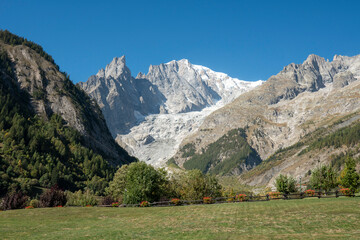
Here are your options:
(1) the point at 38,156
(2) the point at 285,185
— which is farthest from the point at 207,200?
(1) the point at 38,156

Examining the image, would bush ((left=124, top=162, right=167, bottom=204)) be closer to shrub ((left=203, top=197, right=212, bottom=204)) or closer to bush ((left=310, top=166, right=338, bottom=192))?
shrub ((left=203, top=197, right=212, bottom=204))

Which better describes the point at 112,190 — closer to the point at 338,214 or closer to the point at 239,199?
the point at 239,199

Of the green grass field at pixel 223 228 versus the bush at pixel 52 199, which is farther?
the bush at pixel 52 199

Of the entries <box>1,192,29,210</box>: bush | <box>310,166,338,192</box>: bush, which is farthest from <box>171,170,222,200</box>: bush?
<box>1,192,29,210</box>: bush

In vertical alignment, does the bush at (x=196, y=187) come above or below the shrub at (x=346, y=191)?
above

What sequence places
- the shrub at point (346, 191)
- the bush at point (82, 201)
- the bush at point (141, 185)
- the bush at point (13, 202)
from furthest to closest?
the bush at point (82, 201)
the bush at point (141, 185)
the shrub at point (346, 191)
the bush at point (13, 202)

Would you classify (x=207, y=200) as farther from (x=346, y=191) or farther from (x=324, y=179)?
(x=324, y=179)

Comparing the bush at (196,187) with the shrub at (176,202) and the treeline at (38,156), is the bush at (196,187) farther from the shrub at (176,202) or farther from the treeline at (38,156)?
the treeline at (38,156)

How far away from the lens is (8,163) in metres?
138

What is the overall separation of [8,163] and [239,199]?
395 ft

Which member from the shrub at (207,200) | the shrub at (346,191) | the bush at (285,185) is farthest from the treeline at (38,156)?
the shrub at (346,191)

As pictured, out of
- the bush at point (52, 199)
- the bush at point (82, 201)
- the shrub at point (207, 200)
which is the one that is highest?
the bush at point (52, 199)

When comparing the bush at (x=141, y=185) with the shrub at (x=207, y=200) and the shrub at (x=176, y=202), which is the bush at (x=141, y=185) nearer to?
the shrub at (x=176, y=202)

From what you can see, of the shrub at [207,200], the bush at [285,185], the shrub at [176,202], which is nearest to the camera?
the shrub at [176,202]
